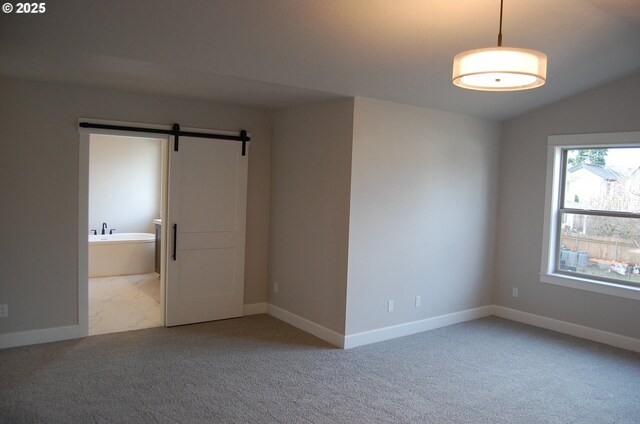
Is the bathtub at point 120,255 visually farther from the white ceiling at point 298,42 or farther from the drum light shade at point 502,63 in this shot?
the drum light shade at point 502,63

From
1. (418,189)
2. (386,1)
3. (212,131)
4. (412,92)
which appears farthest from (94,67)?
(418,189)

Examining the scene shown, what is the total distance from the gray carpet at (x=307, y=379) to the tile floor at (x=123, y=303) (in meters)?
0.35

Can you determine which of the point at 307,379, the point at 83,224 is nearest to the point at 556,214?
the point at 307,379

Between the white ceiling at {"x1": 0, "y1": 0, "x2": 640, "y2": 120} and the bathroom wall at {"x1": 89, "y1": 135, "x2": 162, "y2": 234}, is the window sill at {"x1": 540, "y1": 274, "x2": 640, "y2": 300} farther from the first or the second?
the bathroom wall at {"x1": 89, "y1": 135, "x2": 162, "y2": 234}

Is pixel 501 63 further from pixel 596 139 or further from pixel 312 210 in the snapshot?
pixel 596 139

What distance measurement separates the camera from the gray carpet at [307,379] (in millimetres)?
3227

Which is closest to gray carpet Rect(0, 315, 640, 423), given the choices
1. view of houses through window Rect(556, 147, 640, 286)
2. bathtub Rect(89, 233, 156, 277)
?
view of houses through window Rect(556, 147, 640, 286)

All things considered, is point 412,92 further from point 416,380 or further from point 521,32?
point 416,380

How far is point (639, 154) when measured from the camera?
4.84m

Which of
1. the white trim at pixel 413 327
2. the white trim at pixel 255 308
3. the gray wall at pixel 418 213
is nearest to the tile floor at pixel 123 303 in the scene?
the white trim at pixel 255 308

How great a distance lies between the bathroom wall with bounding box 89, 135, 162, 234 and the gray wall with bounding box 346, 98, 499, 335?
4846 millimetres

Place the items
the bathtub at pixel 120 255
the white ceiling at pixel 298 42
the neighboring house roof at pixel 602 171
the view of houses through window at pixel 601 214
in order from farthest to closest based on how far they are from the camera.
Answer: the bathtub at pixel 120 255
the neighboring house roof at pixel 602 171
the view of houses through window at pixel 601 214
the white ceiling at pixel 298 42

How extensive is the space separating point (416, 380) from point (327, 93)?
8.32 feet

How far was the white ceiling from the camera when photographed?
9.73 feet
